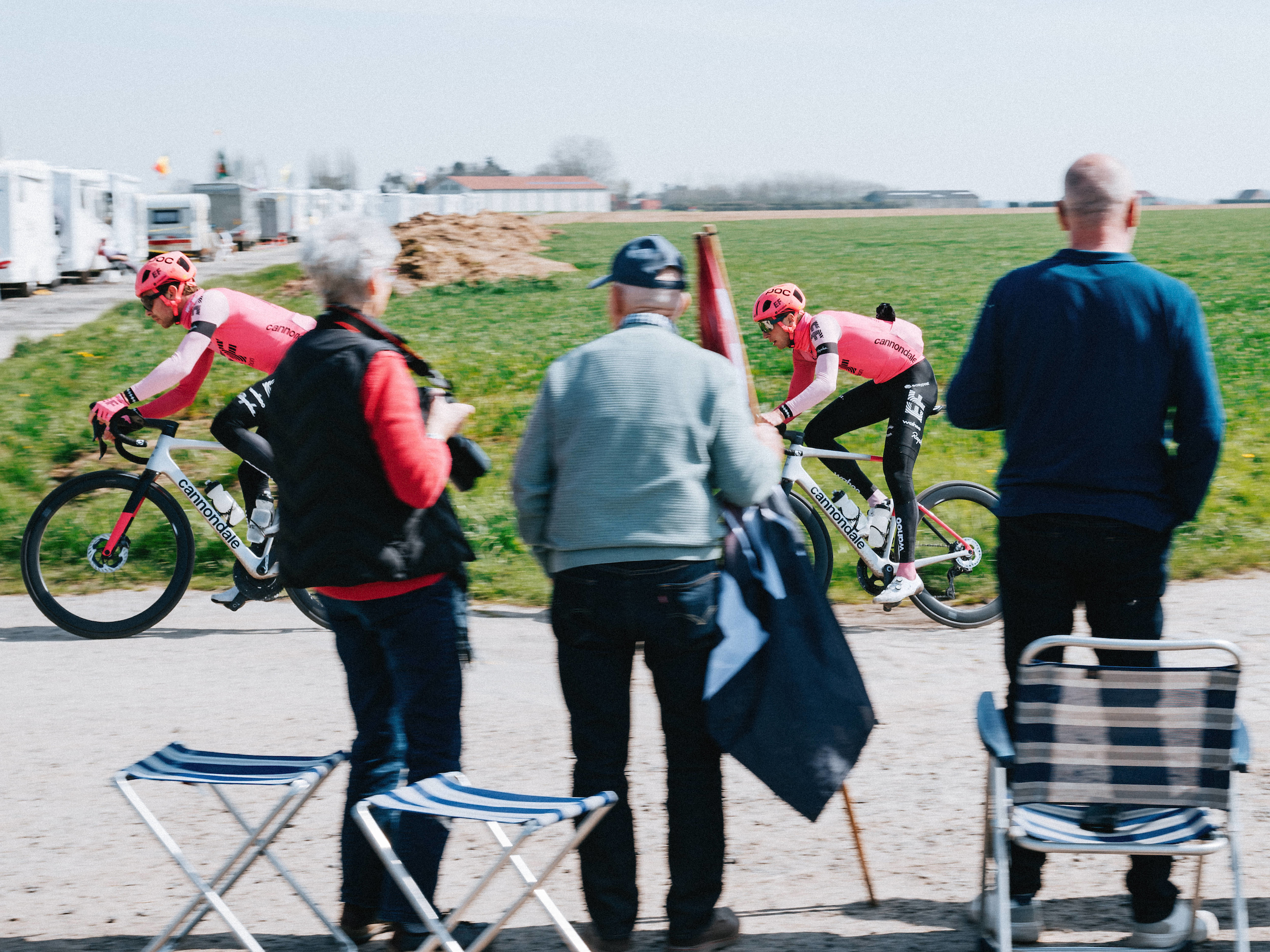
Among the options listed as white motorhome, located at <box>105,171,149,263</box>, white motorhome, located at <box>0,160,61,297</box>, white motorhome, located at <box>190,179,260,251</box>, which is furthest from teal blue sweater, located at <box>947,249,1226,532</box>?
white motorhome, located at <box>190,179,260,251</box>

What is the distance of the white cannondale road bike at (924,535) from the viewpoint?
24.5ft

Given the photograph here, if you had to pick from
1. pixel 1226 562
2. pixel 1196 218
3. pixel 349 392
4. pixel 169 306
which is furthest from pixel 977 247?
pixel 349 392

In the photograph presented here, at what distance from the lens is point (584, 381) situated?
11.5ft

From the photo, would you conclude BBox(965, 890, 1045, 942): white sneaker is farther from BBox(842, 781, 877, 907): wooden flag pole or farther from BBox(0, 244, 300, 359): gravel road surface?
BBox(0, 244, 300, 359): gravel road surface

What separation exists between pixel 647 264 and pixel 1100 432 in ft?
4.20

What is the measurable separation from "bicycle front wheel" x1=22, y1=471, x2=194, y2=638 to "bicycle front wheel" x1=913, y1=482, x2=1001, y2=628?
408 cm

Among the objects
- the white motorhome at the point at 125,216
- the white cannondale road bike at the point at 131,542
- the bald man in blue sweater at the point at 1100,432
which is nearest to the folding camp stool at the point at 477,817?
the bald man in blue sweater at the point at 1100,432

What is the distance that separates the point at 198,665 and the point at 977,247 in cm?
4283

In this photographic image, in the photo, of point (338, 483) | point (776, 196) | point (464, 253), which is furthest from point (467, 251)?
point (776, 196)

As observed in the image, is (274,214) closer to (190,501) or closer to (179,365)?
(190,501)

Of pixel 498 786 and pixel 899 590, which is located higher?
pixel 899 590

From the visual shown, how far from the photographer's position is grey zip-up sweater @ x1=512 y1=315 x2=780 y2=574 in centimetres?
347

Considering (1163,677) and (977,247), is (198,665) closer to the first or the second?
(1163,677)

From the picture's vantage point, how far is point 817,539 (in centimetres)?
757
